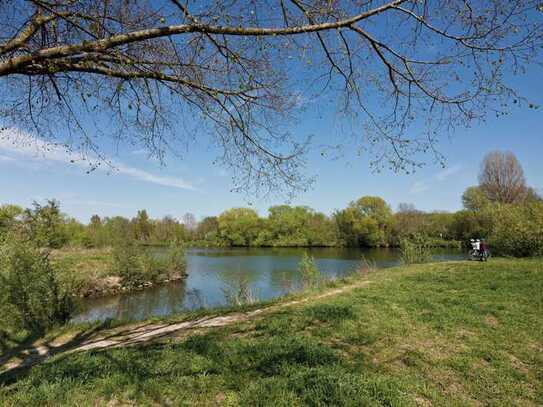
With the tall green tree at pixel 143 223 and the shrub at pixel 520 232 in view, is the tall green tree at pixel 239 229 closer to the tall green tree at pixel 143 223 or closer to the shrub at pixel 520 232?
the tall green tree at pixel 143 223

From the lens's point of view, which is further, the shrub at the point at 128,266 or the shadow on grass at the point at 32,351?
the shrub at the point at 128,266

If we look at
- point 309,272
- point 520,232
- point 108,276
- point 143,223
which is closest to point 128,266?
point 108,276

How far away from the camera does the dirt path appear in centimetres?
577

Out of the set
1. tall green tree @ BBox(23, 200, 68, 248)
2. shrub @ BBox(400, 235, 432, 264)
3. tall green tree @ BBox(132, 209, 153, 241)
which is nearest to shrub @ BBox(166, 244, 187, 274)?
tall green tree @ BBox(23, 200, 68, 248)

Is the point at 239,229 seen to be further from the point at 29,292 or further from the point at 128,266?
the point at 29,292

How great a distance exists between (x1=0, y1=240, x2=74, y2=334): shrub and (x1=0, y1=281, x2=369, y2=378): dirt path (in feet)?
5.99

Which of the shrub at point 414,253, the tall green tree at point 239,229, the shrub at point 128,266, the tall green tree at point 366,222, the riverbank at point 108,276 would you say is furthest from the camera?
the tall green tree at point 239,229

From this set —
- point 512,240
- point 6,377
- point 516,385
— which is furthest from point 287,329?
point 512,240

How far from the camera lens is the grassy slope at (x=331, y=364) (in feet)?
10.4

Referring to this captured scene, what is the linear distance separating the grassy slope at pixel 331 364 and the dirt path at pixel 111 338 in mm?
822

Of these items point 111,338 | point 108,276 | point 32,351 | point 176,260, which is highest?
point 176,260

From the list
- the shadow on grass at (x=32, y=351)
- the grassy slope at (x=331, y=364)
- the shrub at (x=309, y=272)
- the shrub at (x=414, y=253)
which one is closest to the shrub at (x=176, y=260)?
the shrub at (x=309, y=272)

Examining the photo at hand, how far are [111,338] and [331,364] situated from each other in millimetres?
5031

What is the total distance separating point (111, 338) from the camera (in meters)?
6.60
